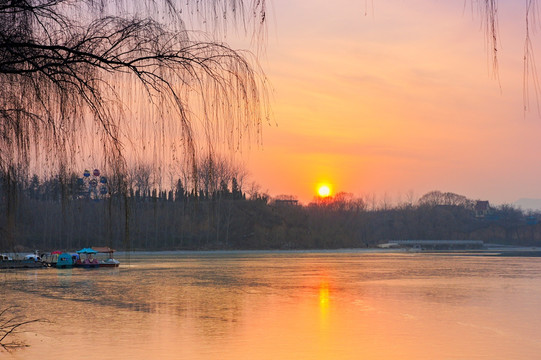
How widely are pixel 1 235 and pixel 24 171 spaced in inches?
100

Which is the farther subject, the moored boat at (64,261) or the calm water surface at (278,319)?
the moored boat at (64,261)

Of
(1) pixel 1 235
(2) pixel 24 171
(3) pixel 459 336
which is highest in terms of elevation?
(2) pixel 24 171

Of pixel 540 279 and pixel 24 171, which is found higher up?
pixel 24 171

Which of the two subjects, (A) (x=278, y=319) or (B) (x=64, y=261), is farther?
(B) (x=64, y=261)

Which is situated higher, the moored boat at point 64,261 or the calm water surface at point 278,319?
the moored boat at point 64,261

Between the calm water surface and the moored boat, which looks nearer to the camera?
the calm water surface

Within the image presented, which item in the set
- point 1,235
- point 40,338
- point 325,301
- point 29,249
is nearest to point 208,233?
point 29,249

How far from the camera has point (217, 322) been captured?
2980 centimetres

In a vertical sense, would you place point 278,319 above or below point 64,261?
below

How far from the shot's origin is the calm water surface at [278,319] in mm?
23406

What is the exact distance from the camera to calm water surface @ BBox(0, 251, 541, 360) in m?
23.4

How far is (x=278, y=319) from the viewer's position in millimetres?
31078

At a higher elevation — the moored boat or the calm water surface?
the moored boat

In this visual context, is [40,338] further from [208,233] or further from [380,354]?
[208,233]
